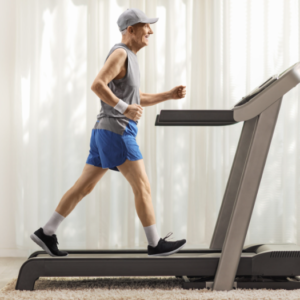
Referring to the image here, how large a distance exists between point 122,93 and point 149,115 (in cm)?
98

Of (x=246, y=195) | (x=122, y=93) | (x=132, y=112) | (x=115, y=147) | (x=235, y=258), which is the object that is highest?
(x=122, y=93)

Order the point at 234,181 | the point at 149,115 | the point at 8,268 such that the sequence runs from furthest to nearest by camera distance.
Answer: the point at 149,115 < the point at 8,268 < the point at 234,181

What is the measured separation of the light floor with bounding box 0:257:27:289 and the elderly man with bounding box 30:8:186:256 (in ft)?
1.68

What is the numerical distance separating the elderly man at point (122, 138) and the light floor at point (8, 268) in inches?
20.2

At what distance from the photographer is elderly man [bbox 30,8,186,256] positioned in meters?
1.67

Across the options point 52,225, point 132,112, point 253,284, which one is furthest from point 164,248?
point 132,112

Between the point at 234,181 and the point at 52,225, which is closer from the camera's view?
the point at 52,225

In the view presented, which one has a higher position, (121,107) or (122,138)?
(121,107)

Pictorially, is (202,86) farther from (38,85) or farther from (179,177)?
(38,85)

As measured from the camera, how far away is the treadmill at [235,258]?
157 centimetres

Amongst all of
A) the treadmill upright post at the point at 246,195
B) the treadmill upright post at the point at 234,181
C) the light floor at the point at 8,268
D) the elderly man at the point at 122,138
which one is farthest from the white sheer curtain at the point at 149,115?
the treadmill upright post at the point at 246,195

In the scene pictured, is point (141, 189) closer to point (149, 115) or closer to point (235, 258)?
point (235, 258)

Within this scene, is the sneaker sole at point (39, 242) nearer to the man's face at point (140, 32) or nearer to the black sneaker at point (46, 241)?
the black sneaker at point (46, 241)

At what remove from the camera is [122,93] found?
1.77 metres
